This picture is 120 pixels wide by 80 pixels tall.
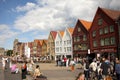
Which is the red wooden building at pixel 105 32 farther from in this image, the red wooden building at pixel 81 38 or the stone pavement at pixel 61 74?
the stone pavement at pixel 61 74

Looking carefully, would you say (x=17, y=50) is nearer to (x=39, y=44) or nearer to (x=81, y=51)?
(x=39, y=44)

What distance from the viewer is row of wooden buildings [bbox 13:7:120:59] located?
54.1 meters

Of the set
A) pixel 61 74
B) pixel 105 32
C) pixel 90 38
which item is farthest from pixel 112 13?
pixel 61 74

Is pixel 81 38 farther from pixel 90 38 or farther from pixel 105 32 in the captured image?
pixel 105 32

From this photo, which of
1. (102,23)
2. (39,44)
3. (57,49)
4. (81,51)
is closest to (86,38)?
(81,51)

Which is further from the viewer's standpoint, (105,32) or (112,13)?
(112,13)

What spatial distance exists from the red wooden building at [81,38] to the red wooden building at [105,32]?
341 centimetres

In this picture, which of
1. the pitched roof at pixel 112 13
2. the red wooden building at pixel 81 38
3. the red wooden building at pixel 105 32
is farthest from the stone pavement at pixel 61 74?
A: the red wooden building at pixel 81 38

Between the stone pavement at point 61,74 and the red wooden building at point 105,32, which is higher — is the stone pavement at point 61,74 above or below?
below

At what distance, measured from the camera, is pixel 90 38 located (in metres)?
64.3

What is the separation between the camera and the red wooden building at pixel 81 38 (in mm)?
67000

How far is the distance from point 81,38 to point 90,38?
5.64 meters

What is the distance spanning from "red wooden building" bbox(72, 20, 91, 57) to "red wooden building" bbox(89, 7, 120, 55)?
341 centimetres

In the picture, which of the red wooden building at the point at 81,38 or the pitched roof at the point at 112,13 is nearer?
the pitched roof at the point at 112,13
